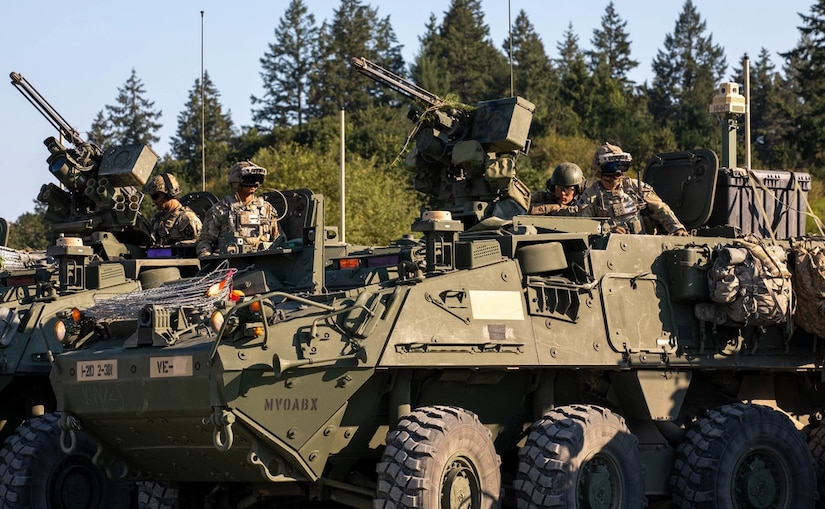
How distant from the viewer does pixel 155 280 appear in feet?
49.6

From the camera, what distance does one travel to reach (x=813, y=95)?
173 feet

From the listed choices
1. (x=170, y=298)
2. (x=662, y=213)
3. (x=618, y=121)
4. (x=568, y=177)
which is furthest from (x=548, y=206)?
(x=618, y=121)

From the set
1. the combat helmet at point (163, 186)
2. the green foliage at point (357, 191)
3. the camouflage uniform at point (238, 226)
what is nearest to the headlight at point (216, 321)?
the camouflage uniform at point (238, 226)

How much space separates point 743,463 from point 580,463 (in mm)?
2176

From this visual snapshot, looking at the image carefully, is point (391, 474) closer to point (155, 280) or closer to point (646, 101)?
point (155, 280)

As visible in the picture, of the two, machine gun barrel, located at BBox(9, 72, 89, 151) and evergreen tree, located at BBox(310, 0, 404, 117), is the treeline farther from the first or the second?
machine gun barrel, located at BBox(9, 72, 89, 151)

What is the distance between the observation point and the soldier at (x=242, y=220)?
15906 mm

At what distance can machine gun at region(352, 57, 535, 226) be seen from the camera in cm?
1720

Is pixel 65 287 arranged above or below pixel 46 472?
above

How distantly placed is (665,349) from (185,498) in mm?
4403

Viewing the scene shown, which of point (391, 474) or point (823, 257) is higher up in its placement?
point (823, 257)

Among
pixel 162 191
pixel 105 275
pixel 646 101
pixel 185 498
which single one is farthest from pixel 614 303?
pixel 646 101

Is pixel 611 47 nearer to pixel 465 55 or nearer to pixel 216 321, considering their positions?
pixel 465 55

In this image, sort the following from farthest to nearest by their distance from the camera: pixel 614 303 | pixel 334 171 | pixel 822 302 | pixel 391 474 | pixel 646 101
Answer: pixel 646 101 → pixel 334 171 → pixel 822 302 → pixel 614 303 → pixel 391 474
